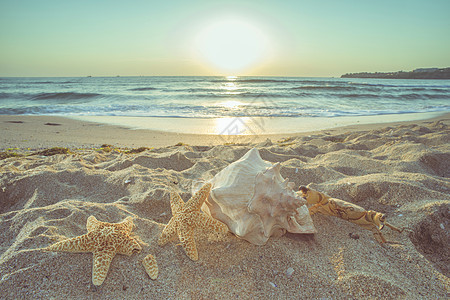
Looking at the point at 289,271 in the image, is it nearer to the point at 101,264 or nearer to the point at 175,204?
the point at 175,204

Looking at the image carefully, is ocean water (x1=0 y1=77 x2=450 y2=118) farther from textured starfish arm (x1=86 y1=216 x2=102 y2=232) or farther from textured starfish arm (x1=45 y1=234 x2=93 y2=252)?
textured starfish arm (x1=45 y1=234 x2=93 y2=252)

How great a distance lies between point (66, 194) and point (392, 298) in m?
3.37

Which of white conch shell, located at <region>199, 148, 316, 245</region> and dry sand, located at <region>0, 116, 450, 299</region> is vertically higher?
white conch shell, located at <region>199, 148, 316, 245</region>

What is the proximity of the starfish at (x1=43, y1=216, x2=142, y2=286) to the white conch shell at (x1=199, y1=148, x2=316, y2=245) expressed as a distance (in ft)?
2.46

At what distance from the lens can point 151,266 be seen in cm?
191

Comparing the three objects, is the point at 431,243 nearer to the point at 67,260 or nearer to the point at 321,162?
the point at 321,162

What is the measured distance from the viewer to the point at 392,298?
1.77m

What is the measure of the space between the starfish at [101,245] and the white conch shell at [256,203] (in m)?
0.75

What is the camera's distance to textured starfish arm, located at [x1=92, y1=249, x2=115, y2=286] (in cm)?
175

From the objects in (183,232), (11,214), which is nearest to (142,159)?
(11,214)

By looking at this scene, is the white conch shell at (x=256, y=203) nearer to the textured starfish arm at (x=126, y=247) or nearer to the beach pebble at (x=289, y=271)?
the beach pebble at (x=289, y=271)

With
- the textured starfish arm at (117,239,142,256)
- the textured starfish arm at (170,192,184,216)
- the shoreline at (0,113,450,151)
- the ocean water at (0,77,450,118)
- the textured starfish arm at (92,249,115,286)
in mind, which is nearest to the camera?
the textured starfish arm at (92,249,115,286)

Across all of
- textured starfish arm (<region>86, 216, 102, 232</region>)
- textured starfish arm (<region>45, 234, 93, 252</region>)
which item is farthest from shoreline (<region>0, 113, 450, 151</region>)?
textured starfish arm (<region>45, 234, 93, 252</region>)

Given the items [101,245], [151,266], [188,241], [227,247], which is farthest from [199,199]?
[101,245]
